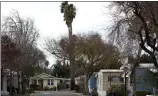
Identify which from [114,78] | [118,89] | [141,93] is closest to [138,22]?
[141,93]


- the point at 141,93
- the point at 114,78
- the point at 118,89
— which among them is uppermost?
the point at 114,78

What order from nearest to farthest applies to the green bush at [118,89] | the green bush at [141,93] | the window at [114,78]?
1. the green bush at [141,93]
2. the green bush at [118,89]
3. the window at [114,78]

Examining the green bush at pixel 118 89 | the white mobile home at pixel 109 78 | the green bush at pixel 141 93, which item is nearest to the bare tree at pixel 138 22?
the green bush at pixel 141 93

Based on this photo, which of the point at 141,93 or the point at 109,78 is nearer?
the point at 141,93

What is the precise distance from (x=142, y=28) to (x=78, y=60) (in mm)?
37053

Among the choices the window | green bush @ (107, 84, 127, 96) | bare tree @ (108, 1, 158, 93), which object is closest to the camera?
bare tree @ (108, 1, 158, 93)

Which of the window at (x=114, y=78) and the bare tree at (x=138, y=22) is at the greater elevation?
the bare tree at (x=138, y=22)

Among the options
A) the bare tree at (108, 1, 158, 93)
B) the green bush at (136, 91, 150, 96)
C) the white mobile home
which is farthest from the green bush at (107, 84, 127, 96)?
the bare tree at (108, 1, 158, 93)

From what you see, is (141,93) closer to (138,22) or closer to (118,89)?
(118,89)

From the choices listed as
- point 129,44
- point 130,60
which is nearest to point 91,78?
point 130,60

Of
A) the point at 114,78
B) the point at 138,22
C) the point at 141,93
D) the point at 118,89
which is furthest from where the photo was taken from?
the point at 114,78

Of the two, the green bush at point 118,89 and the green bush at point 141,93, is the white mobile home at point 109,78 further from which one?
the green bush at point 141,93

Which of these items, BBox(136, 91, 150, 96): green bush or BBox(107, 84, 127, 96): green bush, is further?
BBox(107, 84, 127, 96): green bush

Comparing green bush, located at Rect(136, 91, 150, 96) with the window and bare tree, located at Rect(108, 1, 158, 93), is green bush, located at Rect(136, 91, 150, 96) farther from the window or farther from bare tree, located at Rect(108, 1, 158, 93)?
bare tree, located at Rect(108, 1, 158, 93)
